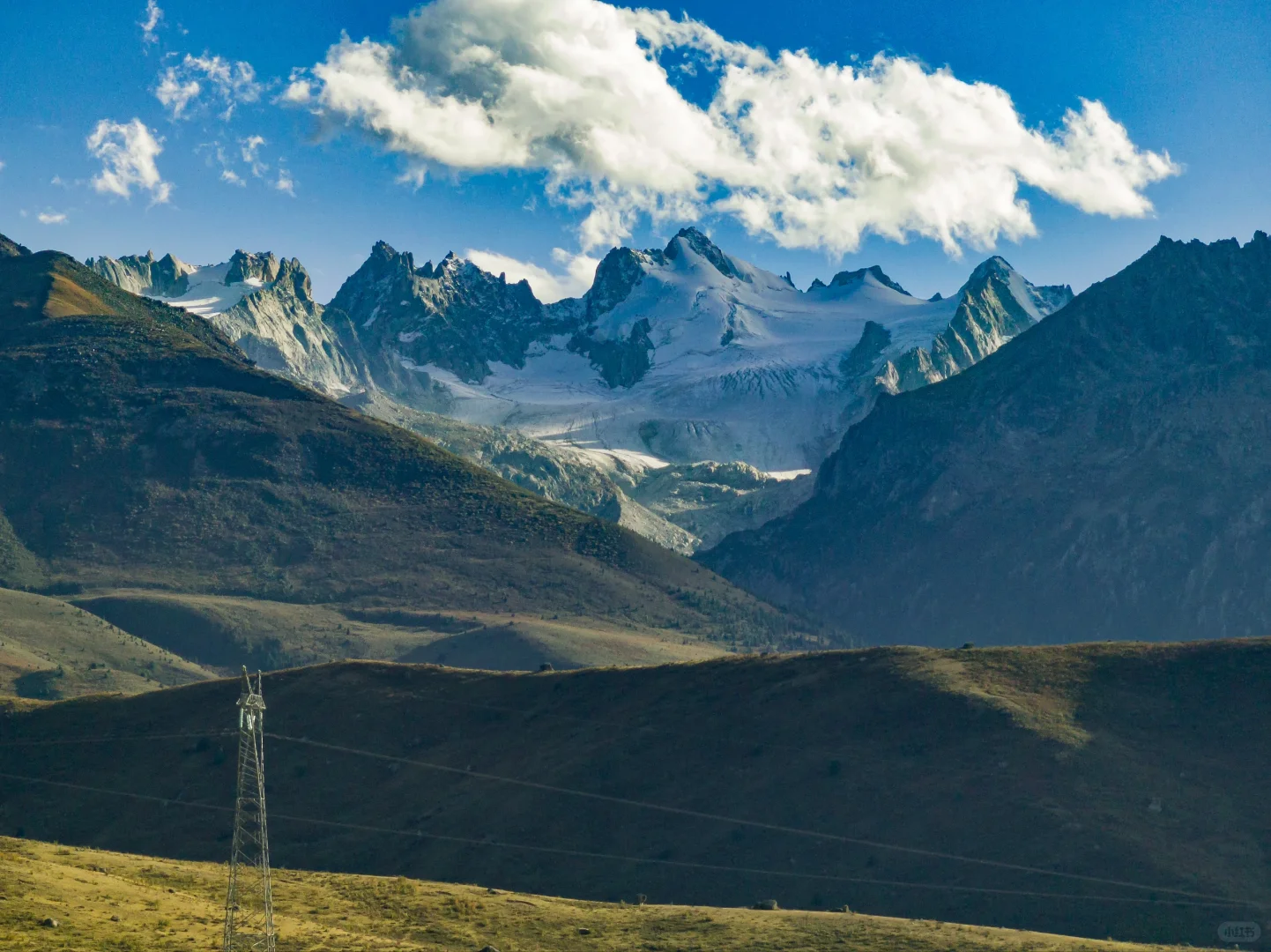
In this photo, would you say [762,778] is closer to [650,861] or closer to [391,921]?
[650,861]

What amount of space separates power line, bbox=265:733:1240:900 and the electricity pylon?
29987 millimetres

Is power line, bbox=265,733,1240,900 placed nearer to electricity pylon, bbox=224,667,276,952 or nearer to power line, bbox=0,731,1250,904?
power line, bbox=0,731,1250,904

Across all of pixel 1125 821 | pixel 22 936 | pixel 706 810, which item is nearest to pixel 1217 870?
pixel 1125 821

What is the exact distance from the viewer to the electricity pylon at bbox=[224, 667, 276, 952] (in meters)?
70.9

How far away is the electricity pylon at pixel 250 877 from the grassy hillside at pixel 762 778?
26.2 meters

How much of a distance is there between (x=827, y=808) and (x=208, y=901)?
185ft

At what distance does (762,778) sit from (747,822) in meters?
7.09

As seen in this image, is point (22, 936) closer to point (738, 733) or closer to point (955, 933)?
point (955, 933)

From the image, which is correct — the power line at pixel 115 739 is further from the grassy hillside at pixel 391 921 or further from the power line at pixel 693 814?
the grassy hillside at pixel 391 921

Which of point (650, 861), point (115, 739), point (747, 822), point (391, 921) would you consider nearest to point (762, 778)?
point (747, 822)

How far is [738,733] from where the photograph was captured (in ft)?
498

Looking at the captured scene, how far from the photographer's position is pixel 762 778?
470 ft

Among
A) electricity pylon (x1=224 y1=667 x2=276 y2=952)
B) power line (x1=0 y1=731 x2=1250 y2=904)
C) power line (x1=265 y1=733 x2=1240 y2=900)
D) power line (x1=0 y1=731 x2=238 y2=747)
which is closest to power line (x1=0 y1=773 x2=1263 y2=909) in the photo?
power line (x1=0 y1=731 x2=1250 y2=904)

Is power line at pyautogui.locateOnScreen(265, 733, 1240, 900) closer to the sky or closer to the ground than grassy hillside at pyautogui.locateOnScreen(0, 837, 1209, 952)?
closer to the sky
